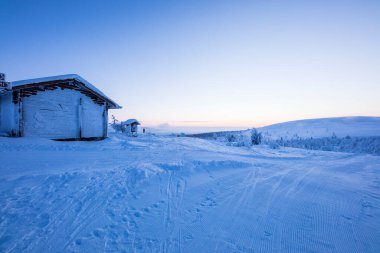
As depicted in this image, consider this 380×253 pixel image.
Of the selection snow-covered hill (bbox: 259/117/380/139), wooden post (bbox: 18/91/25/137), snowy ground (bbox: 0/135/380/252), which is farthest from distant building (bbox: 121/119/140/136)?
snowy ground (bbox: 0/135/380/252)

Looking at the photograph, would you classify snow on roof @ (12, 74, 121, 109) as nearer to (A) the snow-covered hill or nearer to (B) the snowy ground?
(B) the snowy ground

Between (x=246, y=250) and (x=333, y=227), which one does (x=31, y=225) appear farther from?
(x=333, y=227)

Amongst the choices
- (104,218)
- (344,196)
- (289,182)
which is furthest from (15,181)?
(344,196)

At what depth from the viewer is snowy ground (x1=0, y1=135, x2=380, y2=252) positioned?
275 cm

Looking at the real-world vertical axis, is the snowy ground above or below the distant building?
below

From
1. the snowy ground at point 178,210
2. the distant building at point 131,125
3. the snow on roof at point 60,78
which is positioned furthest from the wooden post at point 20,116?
the distant building at point 131,125

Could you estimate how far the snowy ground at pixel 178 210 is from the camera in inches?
108

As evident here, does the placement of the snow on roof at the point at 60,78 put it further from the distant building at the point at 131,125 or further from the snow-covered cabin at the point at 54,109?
the distant building at the point at 131,125

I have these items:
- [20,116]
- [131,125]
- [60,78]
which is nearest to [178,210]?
[20,116]

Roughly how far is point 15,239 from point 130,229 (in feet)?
5.10

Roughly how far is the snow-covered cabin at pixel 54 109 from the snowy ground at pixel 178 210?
5974 millimetres

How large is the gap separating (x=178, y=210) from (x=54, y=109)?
1219 cm

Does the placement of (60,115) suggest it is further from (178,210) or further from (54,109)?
(178,210)

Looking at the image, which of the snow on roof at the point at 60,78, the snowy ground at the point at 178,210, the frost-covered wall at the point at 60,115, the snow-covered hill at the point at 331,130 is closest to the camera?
the snowy ground at the point at 178,210
